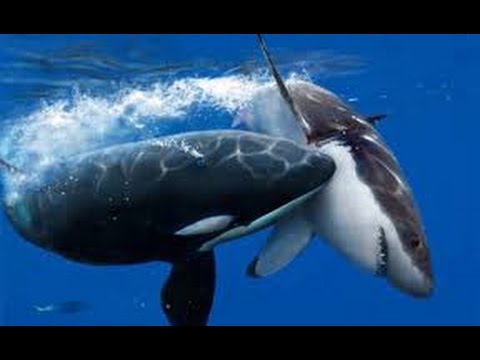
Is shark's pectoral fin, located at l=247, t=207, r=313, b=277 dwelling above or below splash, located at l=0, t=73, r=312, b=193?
above

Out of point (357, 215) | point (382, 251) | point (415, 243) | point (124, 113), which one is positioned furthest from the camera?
point (124, 113)

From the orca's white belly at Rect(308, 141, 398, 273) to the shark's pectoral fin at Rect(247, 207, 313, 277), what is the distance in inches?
9.2

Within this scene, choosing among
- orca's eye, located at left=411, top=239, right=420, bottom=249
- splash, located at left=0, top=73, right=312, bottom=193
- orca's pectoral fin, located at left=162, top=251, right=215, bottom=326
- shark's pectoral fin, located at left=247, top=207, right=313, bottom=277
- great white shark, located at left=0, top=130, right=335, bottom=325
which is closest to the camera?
great white shark, located at left=0, top=130, right=335, bottom=325

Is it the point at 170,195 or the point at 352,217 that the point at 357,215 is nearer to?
the point at 352,217

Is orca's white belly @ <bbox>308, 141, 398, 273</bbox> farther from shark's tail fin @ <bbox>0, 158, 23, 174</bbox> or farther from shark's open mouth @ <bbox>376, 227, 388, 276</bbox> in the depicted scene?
shark's tail fin @ <bbox>0, 158, 23, 174</bbox>

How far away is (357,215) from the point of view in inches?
322

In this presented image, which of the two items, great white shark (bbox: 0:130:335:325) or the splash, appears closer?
great white shark (bbox: 0:130:335:325)

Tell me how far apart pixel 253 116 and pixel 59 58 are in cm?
796

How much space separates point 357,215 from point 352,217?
0.18 ft

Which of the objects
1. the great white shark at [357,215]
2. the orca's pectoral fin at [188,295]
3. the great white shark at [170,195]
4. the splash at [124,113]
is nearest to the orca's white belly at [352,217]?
the great white shark at [357,215]

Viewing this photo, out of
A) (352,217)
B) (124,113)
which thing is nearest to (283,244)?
(352,217)

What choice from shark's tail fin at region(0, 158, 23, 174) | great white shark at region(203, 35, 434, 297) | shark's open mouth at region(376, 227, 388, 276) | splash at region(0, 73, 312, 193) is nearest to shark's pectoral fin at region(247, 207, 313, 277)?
great white shark at region(203, 35, 434, 297)

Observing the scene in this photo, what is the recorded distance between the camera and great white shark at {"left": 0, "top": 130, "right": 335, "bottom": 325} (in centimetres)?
761

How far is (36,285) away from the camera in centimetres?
4281
